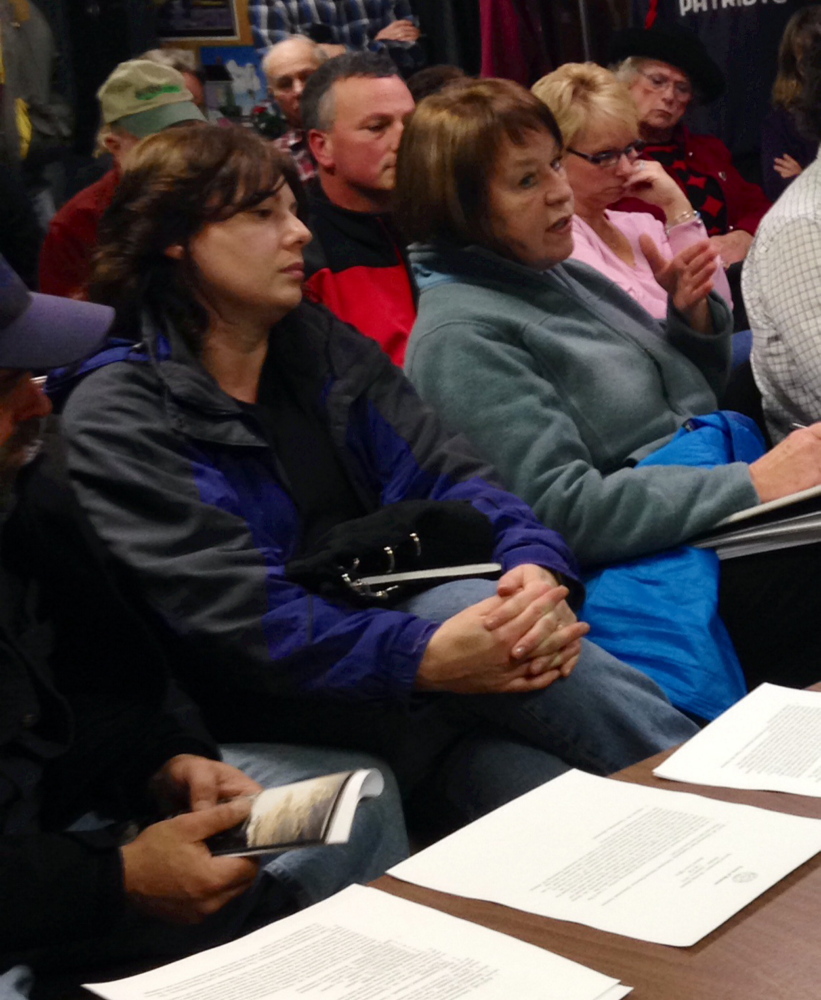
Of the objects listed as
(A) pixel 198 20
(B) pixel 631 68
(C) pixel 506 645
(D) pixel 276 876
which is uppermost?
(A) pixel 198 20

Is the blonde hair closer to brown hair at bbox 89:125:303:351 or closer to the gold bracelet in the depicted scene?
the gold bracelet

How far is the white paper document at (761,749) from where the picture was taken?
102 centimetres

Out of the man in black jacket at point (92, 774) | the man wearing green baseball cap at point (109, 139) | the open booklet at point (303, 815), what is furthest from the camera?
the man wearing green baseball cap at point (109, 139)

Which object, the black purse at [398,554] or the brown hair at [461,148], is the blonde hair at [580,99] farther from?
the black purse at [398,554]

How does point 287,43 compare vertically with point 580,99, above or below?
above

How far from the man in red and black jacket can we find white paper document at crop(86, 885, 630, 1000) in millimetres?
1722

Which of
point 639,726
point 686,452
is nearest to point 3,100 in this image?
point 686,452

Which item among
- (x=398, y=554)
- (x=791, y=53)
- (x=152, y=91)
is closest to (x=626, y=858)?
(x=398, y=554)

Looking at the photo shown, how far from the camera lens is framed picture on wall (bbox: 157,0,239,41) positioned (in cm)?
264

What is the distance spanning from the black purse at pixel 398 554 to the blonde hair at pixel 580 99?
47.0 inches

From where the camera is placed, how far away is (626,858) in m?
0.91

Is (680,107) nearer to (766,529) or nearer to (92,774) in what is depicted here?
(766,529)

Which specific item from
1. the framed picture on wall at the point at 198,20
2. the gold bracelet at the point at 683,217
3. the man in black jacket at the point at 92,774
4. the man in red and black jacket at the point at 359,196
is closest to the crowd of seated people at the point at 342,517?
the man in black jacket at the point at 92,774

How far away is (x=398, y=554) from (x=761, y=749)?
659 millimetres
